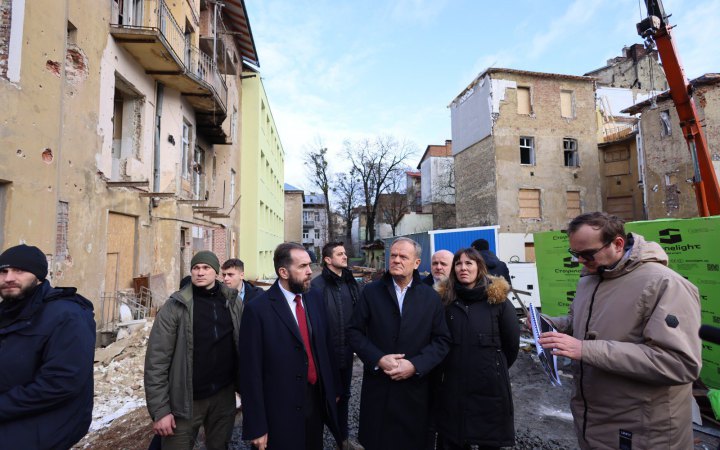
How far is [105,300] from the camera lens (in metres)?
7.69

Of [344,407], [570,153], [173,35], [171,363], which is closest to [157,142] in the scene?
[173,35]

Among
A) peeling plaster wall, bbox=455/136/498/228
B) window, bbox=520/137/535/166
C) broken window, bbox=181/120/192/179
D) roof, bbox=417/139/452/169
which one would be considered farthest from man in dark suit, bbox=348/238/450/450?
roof, bbox=417/139/452/169

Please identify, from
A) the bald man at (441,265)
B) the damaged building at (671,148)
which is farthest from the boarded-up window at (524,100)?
the bald man at (441,265)

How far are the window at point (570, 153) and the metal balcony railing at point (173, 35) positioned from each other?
20.3 meters

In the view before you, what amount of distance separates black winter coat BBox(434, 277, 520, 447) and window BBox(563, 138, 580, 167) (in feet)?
76.8

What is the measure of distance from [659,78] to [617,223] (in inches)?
1602

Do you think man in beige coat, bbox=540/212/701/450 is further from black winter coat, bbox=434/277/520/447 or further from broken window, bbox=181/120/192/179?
broken window, bbox=181/120/192/179

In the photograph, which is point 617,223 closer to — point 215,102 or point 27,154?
point 27,154

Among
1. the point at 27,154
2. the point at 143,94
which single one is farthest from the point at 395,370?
the point at 143,94

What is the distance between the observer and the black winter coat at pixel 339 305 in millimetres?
3889

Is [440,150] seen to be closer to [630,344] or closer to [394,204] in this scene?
[394,204]

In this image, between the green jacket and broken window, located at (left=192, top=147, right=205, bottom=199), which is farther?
broken window, located at (left=192, top=147, right=205, bottom=199)

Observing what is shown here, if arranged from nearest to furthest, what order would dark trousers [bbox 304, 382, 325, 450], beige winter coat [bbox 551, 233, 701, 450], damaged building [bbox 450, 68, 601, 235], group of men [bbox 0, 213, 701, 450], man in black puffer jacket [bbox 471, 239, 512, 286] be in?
beige winter coat [bbox 551, 233, 701, 450]
group of men [bbox 0, 213, 701, 450]
dark trousers [bbox 304, 382, 325, 450]
man in black puffer jacket [bbox 471, 239, 512, 286]
damaged building [bbox 450, 68, 601, 235]

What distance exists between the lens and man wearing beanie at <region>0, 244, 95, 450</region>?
2.00 meters
